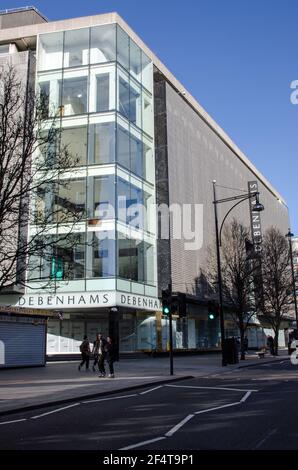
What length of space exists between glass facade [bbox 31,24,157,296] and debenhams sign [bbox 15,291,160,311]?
0.62 metres

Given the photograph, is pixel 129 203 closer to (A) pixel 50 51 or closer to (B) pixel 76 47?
(B) pixel 76 47

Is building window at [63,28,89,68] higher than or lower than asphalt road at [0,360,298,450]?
higher

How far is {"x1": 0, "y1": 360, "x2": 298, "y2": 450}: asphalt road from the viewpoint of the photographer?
7.21 m

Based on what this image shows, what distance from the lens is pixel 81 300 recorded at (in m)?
33.2

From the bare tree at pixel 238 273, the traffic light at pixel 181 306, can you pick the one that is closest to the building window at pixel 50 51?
the bare tree at pixel 238 273

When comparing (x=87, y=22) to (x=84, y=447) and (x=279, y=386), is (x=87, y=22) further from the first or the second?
(x=84, y=447)

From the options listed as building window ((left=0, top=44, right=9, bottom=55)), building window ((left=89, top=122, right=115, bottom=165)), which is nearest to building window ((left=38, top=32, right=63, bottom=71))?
building window ((left=0, top=44, right=9, bottom=55))

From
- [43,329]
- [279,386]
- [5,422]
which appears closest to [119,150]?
[43,329]

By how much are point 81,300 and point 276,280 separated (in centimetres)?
1665

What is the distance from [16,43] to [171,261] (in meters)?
21.0

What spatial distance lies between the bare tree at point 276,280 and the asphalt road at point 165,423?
26.8 metres

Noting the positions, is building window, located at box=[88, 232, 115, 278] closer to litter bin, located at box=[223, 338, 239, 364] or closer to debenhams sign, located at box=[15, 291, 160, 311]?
debenhams sign, located at box=[15, 291, 160, 311]

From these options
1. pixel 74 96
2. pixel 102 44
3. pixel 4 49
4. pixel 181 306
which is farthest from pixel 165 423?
pixel 4 49
